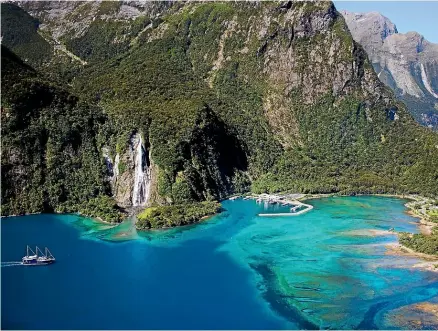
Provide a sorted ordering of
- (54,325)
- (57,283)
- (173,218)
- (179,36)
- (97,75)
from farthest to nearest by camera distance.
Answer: (179,36)
(97,75)
(173,218)
(57,283)
(54,325)

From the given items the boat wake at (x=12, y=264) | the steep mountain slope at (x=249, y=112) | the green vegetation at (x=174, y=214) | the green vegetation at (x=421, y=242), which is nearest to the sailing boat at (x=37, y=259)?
the boat wake at (x=12, y=264)

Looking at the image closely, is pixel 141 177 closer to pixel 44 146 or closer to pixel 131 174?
pixel 131 174

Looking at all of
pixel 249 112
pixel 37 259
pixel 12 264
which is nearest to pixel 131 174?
pixel 37 259

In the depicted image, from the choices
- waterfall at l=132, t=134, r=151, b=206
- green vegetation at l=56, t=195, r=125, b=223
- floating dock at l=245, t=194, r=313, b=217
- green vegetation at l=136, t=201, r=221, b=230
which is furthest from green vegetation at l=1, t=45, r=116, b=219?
floating dock at l=245, t=194, r=313, b=217

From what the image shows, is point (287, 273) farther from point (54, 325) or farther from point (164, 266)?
point (54, 325)

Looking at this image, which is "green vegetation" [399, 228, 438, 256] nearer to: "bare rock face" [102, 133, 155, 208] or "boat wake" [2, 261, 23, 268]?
"bare rock face" [102, 133, 155, 208]

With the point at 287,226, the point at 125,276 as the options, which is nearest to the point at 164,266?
the point at 125,276

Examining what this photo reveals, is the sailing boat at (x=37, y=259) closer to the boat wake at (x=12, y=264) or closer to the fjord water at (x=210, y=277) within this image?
the boat wake at (x=12, y=264)
